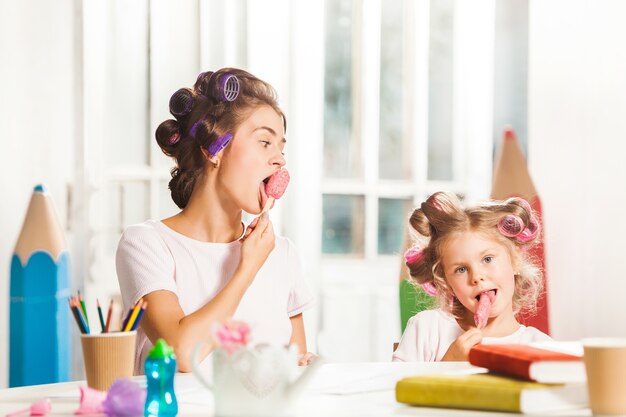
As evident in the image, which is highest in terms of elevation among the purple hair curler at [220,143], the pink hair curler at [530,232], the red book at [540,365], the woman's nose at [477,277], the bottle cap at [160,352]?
the purple hair curler at [220,143]

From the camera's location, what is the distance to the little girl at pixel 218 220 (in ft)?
6.04

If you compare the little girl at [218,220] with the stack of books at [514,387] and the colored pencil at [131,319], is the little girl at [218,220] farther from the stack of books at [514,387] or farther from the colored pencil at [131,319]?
the stack of books at [514,387]

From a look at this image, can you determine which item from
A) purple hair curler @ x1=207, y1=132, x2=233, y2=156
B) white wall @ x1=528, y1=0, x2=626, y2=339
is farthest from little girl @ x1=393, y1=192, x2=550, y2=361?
white wall @ x1=528, y1=0, x2=626, y2=339

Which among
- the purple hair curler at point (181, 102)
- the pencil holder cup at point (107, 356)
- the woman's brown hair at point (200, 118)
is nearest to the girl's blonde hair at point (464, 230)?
the woman's brown hair at point (200, 118)

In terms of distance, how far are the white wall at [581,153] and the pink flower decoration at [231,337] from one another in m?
2.19

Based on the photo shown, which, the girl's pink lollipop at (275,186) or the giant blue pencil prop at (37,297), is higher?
the girl's pink lollipop at (275,186)

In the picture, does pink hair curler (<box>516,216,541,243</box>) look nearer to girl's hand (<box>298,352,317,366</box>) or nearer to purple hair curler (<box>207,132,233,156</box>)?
girl's hand (<box>298,352,317,366</box>)

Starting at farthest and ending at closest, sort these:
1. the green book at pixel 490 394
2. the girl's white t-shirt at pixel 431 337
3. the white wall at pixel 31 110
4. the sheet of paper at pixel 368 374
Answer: the white wall at pixel 31 110 → the girl's white t-shirt at pixel 431 337 → the sheet of paper at pixel 368 374 → the green book at pixel 490 394

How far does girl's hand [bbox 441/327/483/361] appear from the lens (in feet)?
5.90

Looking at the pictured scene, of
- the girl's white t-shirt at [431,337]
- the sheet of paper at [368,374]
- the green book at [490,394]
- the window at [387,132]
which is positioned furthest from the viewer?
the window at [387,132]

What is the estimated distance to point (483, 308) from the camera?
1.82m

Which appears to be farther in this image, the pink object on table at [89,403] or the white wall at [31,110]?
the white wall at [31,110]

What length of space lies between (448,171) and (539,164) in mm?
410

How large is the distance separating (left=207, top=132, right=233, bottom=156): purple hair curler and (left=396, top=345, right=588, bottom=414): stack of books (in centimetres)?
83
